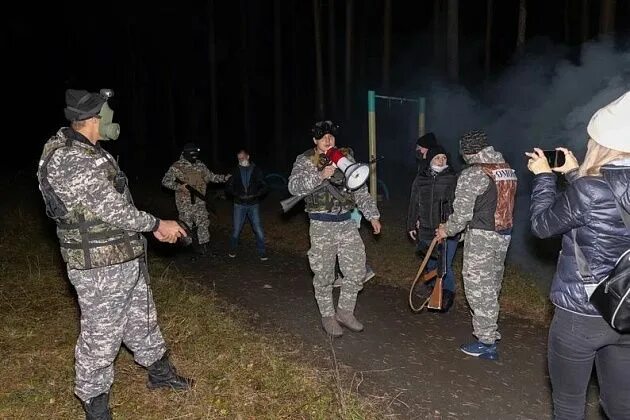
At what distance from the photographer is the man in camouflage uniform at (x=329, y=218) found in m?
5.15

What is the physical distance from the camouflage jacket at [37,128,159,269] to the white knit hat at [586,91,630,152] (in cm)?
266

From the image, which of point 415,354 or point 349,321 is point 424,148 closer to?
point 349,321

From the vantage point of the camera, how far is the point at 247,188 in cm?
916

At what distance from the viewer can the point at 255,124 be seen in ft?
117

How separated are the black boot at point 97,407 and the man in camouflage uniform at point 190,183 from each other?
5624mm

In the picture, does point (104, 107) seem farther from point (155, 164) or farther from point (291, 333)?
point (155, 164)

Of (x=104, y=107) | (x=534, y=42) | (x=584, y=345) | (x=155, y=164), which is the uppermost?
(x=534, y=42)

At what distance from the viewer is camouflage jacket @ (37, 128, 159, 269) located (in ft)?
11.1

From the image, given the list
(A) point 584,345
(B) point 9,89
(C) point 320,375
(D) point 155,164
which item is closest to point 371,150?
(C) point 320,375

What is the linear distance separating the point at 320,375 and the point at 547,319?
292 centimetres

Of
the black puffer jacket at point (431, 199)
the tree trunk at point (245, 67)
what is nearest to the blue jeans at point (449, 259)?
the black puffer jacket at point (431, 199)

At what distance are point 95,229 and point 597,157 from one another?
295 cm

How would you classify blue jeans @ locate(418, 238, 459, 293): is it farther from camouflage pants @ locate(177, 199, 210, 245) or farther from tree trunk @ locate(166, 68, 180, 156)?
tree trunk @ locate(166, 68, 180, 156)

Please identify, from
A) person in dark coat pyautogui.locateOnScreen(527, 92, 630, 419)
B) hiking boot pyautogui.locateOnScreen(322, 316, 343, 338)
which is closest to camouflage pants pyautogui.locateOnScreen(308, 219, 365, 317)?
hiking boot pyautogui.locateOnScreen(322, 316, 343, 338)
